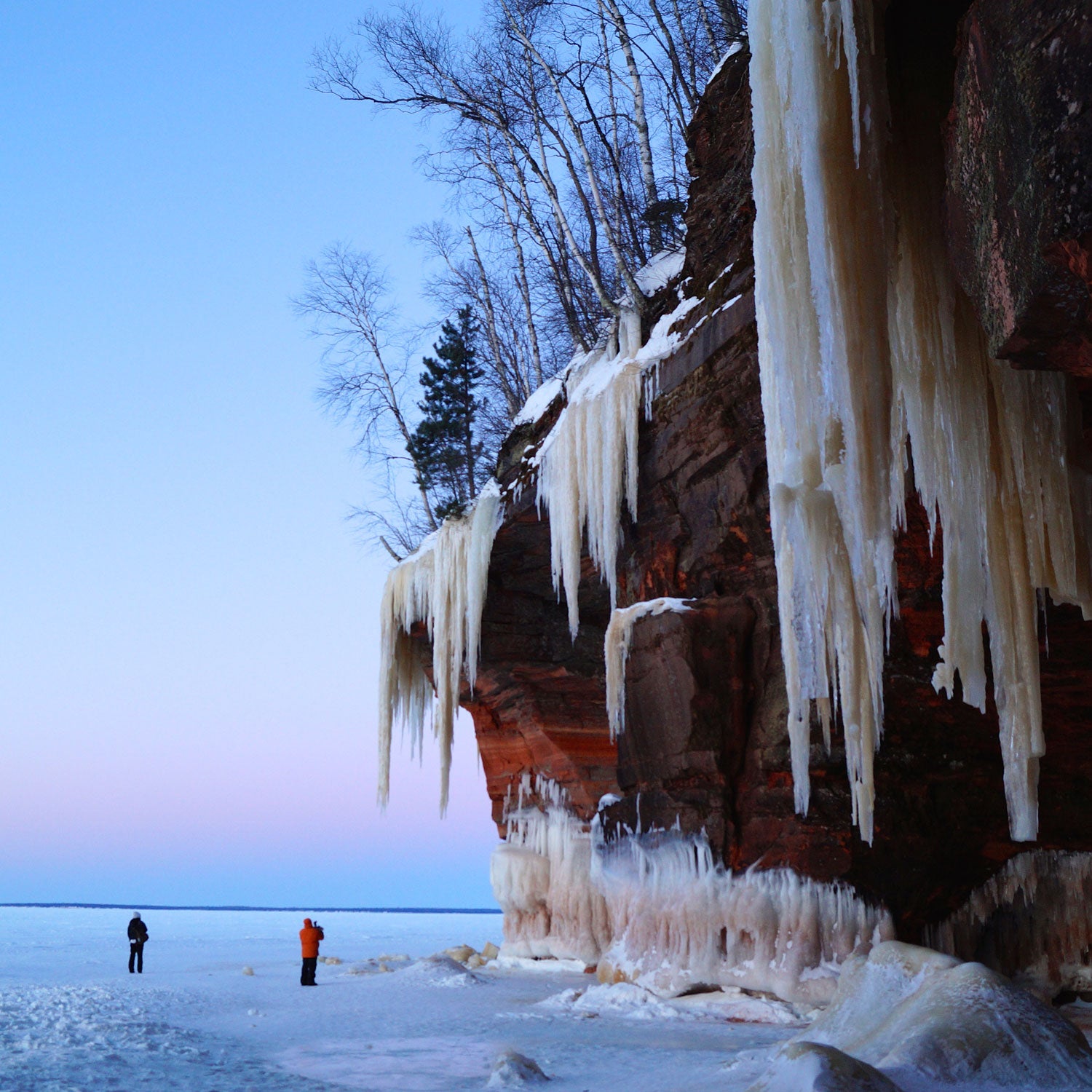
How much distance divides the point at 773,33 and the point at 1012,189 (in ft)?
5.91

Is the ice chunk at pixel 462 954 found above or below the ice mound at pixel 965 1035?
below

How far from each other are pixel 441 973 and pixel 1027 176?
1257cm

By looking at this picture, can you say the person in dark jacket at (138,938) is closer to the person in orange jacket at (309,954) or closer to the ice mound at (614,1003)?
the person in orange jacket at (309,954)

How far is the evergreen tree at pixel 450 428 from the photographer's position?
63.4 feet

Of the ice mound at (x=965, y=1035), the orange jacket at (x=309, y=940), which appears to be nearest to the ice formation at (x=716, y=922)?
the ice mound at (x=965, y=1035)

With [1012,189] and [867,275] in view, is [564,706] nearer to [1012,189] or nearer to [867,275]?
[867,275]

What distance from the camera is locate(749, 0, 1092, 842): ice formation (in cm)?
488

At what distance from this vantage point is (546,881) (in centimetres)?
1661

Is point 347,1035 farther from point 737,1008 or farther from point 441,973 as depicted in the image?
point 441,973

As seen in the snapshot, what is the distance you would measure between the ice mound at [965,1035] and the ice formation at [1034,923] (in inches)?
235

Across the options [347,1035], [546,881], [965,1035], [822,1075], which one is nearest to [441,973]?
[546,881]

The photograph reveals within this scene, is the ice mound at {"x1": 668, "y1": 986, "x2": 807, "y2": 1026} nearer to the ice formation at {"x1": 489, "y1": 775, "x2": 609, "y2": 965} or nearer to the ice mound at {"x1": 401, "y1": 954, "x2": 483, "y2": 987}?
the ice mound at {"x1": 401, "y1": 954, "x2": 483, "y2": 987}

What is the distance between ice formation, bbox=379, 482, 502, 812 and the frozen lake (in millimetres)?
3499

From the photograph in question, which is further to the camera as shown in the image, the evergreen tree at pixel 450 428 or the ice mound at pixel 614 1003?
the evergreen tree at pixel 450 428
